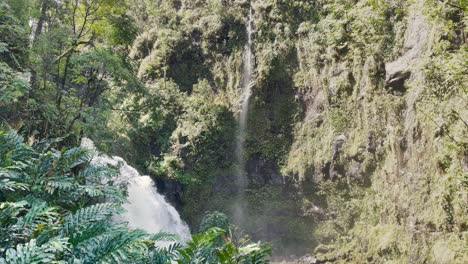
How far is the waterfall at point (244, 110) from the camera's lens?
39.3ft

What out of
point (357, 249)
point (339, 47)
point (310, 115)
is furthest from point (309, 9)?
point (357, 249)

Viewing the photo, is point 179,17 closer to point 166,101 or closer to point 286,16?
point 166,101

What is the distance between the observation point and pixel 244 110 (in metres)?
12.3

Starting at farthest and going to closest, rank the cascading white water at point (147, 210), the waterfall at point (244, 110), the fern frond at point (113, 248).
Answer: the waterfall at point (244, 110) → the cascading white water at point (147, 210) → the fern frond at point (113, 248)

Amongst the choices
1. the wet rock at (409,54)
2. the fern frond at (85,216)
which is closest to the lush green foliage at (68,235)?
the fern frond at (85,216)

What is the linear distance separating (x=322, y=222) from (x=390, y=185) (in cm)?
256

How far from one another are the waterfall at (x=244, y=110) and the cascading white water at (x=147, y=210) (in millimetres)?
2071

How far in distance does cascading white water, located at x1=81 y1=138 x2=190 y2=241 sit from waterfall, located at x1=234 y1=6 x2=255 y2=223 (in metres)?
2.07

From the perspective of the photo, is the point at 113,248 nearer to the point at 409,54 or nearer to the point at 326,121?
the point at 409,54

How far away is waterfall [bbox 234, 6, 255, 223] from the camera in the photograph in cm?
1198

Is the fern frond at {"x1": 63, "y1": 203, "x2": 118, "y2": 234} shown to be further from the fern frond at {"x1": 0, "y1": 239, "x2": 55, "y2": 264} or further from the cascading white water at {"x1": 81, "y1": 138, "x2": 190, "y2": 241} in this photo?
the cascading white water at {"x1": 81, "y1": 138, "x2": 190, "y2": 241}

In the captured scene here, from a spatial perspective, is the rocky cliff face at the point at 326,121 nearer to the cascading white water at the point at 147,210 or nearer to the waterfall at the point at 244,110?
the waterfall at the point at 244,110

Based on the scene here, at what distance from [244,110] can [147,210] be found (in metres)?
4.59

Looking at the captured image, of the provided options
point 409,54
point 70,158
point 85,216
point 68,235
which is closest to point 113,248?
point 68,235
